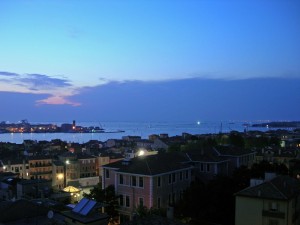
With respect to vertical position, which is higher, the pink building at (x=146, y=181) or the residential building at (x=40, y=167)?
the pink building at (x=146, y=181)

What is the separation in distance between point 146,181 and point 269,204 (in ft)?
31.0

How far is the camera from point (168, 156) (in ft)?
99.1

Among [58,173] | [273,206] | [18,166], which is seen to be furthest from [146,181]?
[18,166]

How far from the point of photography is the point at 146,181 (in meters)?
25.2

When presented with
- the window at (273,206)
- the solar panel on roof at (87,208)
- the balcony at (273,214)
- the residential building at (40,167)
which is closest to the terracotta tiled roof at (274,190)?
the window at (273,206)

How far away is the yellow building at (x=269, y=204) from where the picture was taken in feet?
59.2

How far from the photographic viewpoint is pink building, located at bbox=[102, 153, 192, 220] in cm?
2522

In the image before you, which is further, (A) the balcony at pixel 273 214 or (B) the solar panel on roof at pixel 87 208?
(A) the balcony at pixel 273 214

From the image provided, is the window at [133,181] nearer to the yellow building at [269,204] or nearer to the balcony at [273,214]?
the yellow building at [269,204]

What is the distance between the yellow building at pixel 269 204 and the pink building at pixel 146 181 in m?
7.08

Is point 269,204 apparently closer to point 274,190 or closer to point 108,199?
point 274,190

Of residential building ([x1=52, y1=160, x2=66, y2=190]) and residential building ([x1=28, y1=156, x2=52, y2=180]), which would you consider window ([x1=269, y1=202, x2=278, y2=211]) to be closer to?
residential building ([x1=52, y1=160, x2=66, y2=190])

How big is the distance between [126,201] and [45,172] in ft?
102

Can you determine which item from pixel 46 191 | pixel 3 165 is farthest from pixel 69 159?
pixel 46 191
